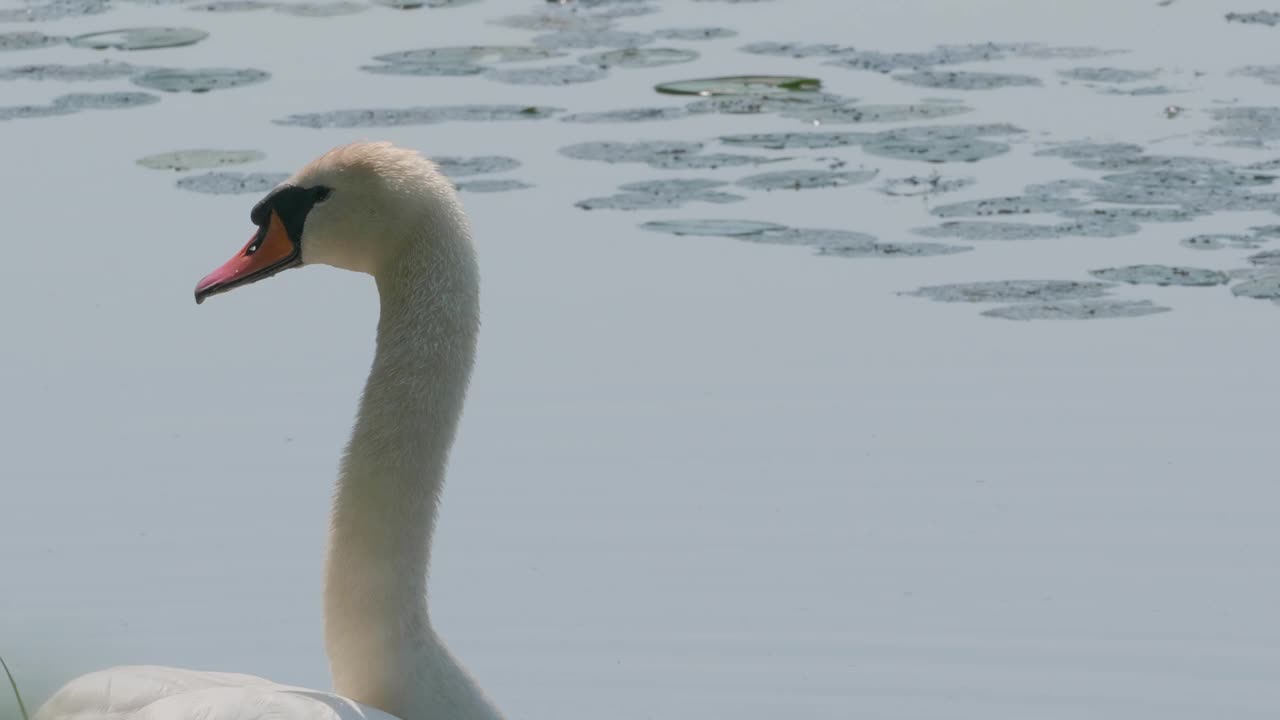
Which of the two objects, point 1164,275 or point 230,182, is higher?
point 230,182

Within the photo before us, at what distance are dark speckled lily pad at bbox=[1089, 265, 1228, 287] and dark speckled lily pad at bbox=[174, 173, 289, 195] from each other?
147 inches

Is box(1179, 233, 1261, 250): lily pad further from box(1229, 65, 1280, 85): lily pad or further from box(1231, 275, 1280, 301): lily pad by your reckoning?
box(1229, 65, 1280, 85): lily pad

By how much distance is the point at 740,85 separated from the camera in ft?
41.9

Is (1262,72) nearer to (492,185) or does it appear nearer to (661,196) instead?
(661,196)

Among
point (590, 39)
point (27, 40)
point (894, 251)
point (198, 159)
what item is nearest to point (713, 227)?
point (894, 251)

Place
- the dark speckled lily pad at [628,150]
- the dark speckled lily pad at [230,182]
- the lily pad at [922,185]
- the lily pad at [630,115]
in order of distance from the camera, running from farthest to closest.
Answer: the lily pad at [630,115], the dark speckled lily pad at [628,150], the lily pad at [922,185], the dark speckled lily pad at [230,182]

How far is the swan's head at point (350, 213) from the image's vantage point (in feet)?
15.1

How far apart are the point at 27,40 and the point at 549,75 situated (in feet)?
11.3

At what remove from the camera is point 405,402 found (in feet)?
15.2

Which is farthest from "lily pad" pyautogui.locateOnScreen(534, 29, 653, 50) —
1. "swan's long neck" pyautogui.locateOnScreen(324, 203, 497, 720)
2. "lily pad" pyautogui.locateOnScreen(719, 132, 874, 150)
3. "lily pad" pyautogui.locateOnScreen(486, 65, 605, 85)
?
"swan's long neck" pyautogui.locateOnScreen(324, 203, 497, 720)

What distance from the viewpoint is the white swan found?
4453 mm

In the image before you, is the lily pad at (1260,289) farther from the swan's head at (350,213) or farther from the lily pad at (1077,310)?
the swan's head at (350,213)

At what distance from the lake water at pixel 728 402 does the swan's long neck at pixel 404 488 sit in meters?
0.72

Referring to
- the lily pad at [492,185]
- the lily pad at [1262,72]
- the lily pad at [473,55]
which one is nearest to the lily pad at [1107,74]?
the lily pad at [1262,72]
